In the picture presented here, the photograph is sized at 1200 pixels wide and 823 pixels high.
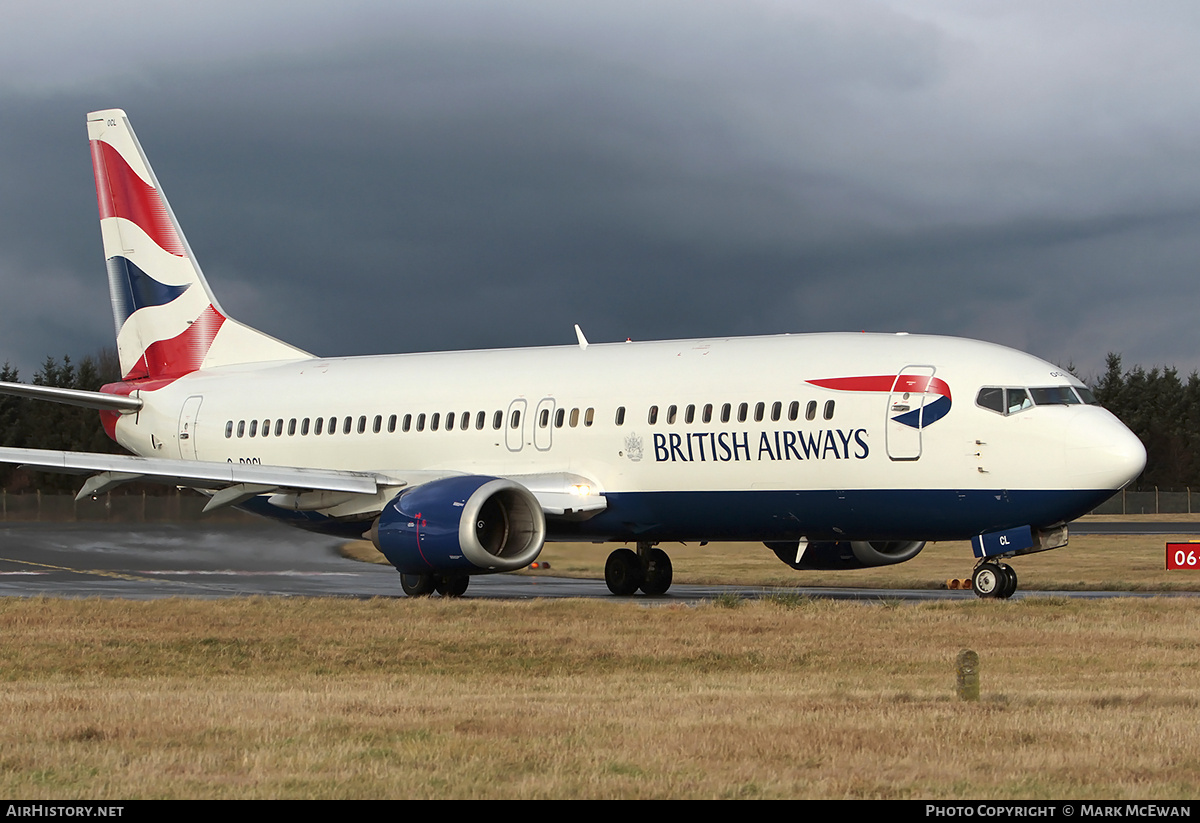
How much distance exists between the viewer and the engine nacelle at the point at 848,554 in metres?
26.8

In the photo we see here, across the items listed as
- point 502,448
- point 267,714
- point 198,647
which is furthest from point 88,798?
point 502,448

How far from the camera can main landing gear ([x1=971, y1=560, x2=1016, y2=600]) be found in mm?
21734

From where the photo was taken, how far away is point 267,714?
36.0ft

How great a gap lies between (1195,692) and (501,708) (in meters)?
5.56

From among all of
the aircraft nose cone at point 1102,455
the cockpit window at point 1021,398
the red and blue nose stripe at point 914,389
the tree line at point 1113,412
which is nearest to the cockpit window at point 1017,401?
the cockpit window at point 1021,398

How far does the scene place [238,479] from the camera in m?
25.1

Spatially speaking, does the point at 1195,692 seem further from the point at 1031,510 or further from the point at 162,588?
the point at 162,588

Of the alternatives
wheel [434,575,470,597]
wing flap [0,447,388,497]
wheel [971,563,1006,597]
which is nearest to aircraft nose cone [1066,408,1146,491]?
wheel [971,563,1006,597]

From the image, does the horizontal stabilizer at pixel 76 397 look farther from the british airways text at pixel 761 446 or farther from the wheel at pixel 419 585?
the british airways text at pixel 761 446

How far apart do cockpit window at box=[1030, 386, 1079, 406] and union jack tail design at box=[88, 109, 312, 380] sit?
54.2 ft

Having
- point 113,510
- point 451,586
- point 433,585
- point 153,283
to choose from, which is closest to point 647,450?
point 451,586

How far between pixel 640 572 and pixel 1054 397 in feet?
28.8

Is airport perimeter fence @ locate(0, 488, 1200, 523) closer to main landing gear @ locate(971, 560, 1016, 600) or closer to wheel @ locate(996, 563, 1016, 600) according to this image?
main landing gear @ locate(971, 560, 1016, 600)

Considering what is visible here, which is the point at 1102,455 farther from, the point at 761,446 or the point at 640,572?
the point at 640,572
